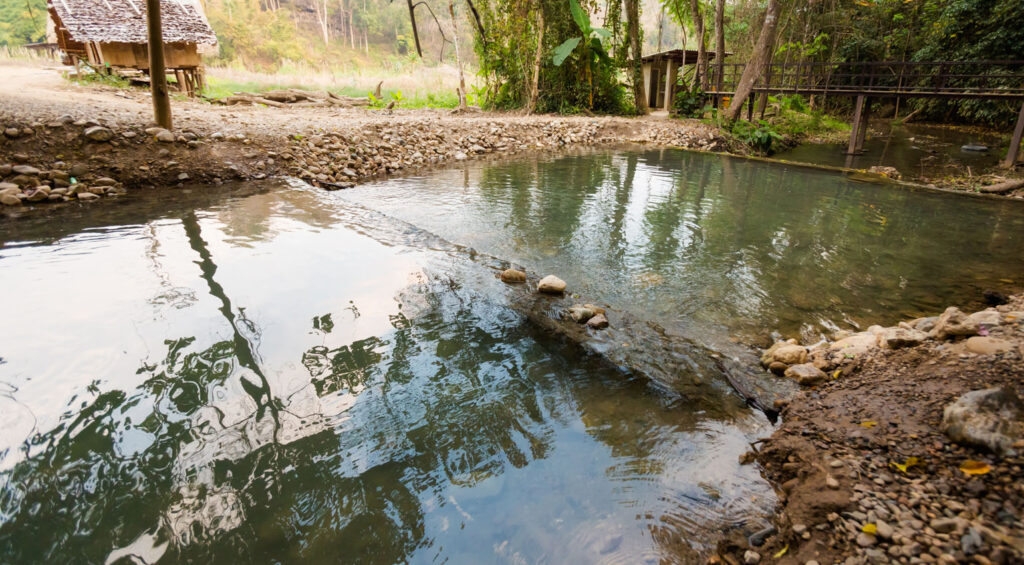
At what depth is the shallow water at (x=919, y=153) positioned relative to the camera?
34.1 ft

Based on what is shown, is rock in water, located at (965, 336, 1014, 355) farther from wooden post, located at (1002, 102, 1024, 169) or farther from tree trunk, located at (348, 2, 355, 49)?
tree trunk, located at (348, 2, 355, 49)

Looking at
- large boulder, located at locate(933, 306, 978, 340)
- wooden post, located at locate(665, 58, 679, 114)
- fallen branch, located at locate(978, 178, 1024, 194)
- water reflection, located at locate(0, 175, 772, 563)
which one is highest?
wooden post, located at locate(665, 58, 679, 114)

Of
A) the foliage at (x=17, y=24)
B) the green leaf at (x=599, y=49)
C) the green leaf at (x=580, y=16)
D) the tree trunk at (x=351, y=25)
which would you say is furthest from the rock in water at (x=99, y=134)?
the tree trunk at (x=351, y=25)

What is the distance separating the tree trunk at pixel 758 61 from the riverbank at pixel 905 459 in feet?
38.8

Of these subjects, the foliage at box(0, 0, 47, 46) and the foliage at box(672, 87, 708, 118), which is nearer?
the foliage at box(672, 87, 708, 118)

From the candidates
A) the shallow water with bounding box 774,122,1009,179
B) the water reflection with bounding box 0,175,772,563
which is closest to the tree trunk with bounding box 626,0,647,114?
the shallow water with bounding box 774,122,1009,179

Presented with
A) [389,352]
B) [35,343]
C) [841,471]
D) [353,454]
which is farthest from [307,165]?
[841,471]

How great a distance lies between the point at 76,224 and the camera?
17.6 ft

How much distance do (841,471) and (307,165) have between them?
8.46 m

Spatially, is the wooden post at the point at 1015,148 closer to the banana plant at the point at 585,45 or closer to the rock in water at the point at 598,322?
the banana plant at the point at 585,45

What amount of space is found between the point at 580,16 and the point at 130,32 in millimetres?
12467

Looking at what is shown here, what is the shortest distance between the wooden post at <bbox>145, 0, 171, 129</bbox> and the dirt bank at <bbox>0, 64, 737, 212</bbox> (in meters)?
0.25

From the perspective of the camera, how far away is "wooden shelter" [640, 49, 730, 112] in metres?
18.4

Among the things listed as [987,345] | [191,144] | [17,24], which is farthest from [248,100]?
[17,24]
